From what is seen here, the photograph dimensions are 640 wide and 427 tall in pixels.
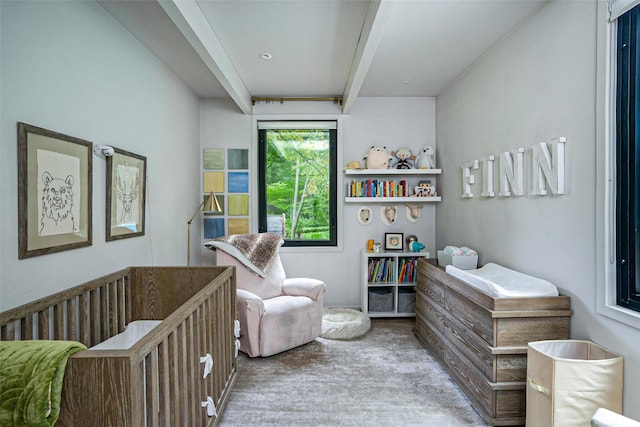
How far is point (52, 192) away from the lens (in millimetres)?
1642

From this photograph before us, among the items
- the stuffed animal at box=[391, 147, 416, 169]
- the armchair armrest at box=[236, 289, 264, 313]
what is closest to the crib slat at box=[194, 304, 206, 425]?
the armchair armrest at box=[236, 289, 264, 313]

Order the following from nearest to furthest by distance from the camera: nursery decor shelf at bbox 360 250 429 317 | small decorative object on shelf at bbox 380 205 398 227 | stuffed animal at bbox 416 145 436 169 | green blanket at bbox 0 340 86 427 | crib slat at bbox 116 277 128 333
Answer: green blanket at bbox 0 340 86 427, crib slat at bbox 116 277 128 333, nursery decor shelf at bbox 360 250 429 317, stuffed animal at bbox 416 145 436 169, small decorative object on shelf at bbox 380 205 398 227

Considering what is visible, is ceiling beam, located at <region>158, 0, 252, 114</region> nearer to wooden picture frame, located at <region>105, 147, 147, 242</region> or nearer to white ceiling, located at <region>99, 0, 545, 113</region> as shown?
white ceiling, located at <region>99, 0, 545, 113</region>

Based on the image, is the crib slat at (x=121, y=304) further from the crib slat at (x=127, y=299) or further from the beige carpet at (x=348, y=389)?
the beige carpet at (x=348, y=389)

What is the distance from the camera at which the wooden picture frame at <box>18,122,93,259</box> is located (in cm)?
150

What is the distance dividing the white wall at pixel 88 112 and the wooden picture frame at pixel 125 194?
6 cm

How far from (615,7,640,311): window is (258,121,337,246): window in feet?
8.66

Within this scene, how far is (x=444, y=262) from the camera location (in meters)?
2.86

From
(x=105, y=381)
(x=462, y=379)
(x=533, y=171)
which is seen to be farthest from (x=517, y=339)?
(x=105, y=381)

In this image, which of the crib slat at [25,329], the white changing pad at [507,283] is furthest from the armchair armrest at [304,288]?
the crib slat at [25,329]

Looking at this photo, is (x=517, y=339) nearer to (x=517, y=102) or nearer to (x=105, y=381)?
(x=517, y=102)

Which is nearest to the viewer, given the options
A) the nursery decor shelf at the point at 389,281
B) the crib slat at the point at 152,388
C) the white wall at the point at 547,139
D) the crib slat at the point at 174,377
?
the crib slat at the point at 152,388

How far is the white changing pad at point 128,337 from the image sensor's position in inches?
72.2

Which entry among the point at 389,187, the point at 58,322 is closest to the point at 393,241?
the point at 389,187
